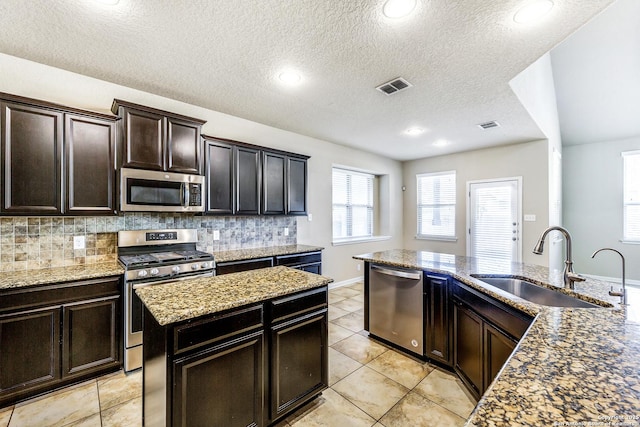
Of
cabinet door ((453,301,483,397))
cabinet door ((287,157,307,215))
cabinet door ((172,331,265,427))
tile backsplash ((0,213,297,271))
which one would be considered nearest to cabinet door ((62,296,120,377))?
tile backsplash ((0,213,297,271))

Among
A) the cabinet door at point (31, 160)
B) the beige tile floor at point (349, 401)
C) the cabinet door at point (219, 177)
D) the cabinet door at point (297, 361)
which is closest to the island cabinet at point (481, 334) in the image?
the beige tile floor at point (349, 401)

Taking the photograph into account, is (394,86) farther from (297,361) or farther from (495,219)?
(495,219)

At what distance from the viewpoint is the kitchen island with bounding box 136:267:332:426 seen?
1370 mm

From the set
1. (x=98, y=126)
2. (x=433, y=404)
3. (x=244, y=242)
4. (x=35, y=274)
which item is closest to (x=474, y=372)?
(x=433, y=404)

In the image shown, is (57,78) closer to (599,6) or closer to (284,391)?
(284,391)

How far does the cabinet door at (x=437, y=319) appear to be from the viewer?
2480 millimetres

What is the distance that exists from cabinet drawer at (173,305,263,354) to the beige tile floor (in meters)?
0.83

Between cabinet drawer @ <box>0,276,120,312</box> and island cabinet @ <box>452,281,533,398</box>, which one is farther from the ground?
cabinet drawer @ <box>0,276,120,312</box>

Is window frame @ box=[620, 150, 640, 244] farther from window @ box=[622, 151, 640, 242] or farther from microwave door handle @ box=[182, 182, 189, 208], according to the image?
microwave door handle @ box=[182, 182, 189, 208]

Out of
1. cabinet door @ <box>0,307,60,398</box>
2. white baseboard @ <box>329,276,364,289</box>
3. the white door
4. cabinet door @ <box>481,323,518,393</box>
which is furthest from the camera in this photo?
white baseboard @ <box>329,276,364,289</box>

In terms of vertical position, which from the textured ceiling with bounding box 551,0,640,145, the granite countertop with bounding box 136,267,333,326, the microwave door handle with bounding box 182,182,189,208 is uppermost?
the textured ceiling with bounding box 551,0,640,145

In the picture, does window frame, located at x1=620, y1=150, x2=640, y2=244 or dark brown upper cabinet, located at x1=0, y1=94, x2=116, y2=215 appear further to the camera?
window frame, located at x1=620, y1=150, x2=640, y2=244

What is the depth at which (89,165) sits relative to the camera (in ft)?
8.16

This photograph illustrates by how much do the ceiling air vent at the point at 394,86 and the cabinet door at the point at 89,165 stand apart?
263 cm
